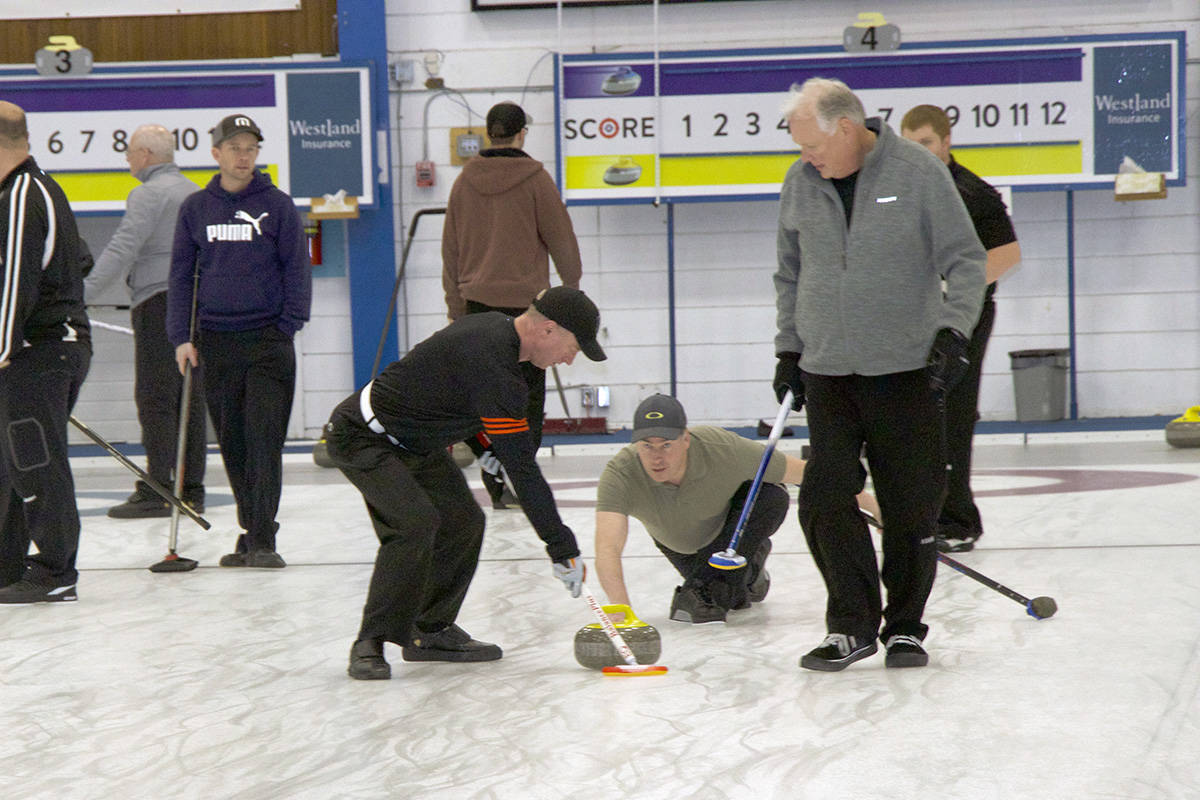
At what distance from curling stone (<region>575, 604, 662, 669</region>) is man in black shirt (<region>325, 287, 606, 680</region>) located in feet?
0.76

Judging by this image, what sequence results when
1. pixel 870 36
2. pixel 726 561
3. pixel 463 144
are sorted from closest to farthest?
1. pixel 726 561
2. pixel 870 36
3. pixel 463 144

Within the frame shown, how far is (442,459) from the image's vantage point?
310cm

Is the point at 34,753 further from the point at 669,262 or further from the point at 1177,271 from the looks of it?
the point at 1177,271

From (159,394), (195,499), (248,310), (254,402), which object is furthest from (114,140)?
(254,402)

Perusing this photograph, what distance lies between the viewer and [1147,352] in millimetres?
8938

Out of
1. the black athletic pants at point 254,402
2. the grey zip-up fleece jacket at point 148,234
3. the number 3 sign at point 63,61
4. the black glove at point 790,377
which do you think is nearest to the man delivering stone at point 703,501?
the black glove at point 790,377

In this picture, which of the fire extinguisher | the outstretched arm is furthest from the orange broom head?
the fire extinguisher

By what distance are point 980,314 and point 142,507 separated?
11.9 feet

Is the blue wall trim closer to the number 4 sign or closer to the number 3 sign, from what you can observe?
the number 3 sign

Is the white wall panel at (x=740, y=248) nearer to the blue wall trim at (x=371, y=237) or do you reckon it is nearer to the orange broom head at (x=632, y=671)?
the blue wall trim at (x=371, y=237)

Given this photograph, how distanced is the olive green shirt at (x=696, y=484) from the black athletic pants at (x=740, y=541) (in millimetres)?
32

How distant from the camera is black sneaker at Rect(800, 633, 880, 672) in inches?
112

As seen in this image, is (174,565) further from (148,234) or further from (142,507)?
(148,234)

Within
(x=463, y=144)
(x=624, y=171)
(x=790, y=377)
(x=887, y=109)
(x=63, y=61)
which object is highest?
(x=63, y=61)
